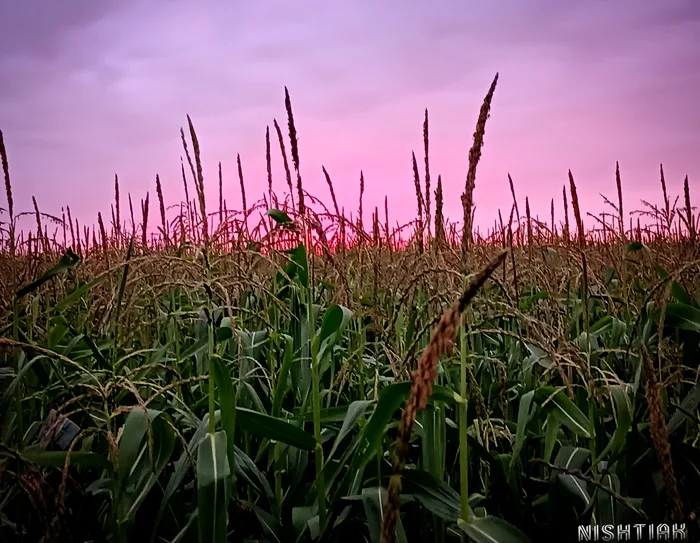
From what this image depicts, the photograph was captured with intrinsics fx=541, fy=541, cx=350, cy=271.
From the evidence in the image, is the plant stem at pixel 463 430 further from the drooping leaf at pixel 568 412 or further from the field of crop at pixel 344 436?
the drooping leaf at pixel 568 412

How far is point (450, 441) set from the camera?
221cm

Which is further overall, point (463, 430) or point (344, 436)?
point (344, 436)

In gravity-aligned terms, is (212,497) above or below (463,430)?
below

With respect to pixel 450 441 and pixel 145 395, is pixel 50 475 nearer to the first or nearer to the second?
pixel 145 395

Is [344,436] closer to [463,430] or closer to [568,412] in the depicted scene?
[463,430]

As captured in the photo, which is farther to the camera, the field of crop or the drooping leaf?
the drooping leaf

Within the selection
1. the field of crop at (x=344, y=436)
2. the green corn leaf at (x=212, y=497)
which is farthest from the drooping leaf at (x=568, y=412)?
the green corn leaf at (x=212, y=497)

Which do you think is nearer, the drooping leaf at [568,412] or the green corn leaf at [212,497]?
the green corn leaf at [212,497]

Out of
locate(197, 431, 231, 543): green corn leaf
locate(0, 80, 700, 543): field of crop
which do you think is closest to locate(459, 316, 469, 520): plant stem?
locate(0, 80, 700, 543): field of crop

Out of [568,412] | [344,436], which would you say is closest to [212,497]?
[344,436]

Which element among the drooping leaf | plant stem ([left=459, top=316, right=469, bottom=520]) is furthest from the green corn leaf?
the drooping leaf

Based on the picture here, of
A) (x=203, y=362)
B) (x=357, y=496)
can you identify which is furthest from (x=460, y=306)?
(x=203, y=362)

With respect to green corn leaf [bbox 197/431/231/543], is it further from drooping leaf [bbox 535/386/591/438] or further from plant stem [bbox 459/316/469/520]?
drooping leaf [bbox 535/386/591/438]

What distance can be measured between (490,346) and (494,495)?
5.59 ft
